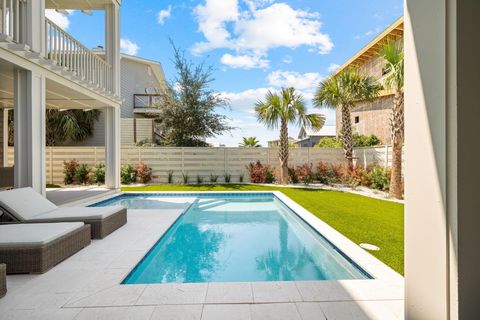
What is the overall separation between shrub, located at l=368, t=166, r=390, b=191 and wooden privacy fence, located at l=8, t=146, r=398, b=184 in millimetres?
1471

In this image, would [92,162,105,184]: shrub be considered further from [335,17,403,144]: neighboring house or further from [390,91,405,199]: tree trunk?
[335,17,403,144]: neighboring house

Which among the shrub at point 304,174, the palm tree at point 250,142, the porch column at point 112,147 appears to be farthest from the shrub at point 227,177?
the palm tree at point 250,142

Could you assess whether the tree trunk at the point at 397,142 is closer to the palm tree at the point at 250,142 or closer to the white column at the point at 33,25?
the white column at the point at 33,25

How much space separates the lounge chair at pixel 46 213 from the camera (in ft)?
13.7

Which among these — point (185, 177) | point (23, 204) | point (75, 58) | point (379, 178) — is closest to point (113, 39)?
point (75, 58)

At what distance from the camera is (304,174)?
42.5 feet

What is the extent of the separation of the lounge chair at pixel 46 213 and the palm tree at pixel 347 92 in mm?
10206

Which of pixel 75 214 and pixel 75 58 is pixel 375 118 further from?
pixel 75 214

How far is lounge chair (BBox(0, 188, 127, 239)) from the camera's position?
417 cm

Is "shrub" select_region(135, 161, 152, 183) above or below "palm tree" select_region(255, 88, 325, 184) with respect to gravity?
below

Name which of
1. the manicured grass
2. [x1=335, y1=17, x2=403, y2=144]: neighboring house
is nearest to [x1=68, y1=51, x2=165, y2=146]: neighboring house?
the manicured grass

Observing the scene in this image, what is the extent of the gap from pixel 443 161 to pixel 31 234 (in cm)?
435

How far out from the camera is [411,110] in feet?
6.10

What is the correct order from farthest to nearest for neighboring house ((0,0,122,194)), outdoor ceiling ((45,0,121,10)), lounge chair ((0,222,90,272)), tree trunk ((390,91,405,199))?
outdoor ceiling ((45,0,121,10)) < tree trunk ((390,91,405,199)) < neighboring house ((0,0,122,194)) < lounge chair ((0,222,90,272))
